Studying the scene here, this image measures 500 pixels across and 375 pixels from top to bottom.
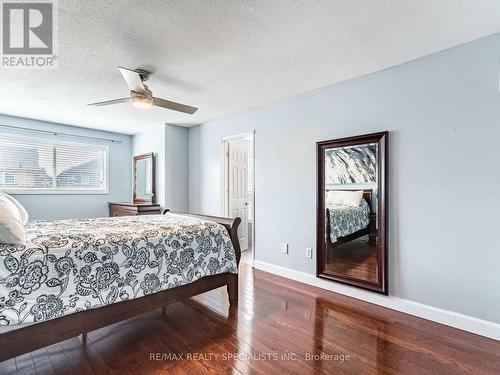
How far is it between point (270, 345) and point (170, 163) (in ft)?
11.7

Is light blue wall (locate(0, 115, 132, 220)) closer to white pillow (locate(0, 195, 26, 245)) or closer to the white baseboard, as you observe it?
white pillow (locate(0, 195, 26, 245))

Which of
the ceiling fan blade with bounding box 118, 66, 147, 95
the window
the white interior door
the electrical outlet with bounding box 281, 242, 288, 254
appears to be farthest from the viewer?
the white interior door

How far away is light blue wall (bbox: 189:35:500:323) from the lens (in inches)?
79.0

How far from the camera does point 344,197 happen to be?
286cm

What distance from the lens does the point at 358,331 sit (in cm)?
206

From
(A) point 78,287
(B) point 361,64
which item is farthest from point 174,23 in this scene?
(A) point 78,287

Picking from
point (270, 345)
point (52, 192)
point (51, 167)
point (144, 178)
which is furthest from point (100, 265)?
point (51, 167)

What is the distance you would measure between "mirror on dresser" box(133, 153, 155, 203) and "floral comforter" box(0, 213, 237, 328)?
2.49 m

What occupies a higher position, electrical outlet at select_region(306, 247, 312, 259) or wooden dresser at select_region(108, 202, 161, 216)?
wooden dresser at select_region(108, 202, 161, 216)

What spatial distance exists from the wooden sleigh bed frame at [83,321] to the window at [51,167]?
3576 mm

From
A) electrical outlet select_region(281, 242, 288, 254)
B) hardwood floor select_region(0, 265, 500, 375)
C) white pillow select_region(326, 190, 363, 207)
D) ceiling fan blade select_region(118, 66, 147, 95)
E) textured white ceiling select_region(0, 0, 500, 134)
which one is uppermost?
textured white ceiling select_region(0, 0, 500, 134)

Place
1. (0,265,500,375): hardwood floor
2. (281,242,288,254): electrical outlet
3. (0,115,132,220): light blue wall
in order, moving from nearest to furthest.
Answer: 1. (0,265,500,375): hardwood floor
2. (281,242,288,254): electrical outlet
3. (0,115,132,220): light blue wall

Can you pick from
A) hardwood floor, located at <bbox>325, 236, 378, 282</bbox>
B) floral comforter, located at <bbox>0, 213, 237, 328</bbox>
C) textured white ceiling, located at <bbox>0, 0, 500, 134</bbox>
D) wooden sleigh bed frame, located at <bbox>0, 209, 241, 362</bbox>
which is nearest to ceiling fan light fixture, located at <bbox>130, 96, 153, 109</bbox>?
textured white ceiling, located at <bbox>0, 0, 500, 134</bbox>

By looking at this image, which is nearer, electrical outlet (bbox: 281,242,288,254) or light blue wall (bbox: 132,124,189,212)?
electrical outlet (bbox: 281,242,288,254)
